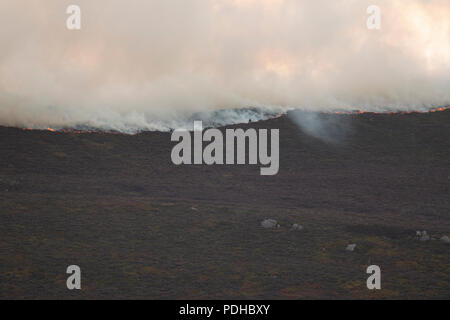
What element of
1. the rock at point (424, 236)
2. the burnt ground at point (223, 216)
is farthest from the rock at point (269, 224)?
the rock at point (424, 236)

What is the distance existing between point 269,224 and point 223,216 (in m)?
3.96

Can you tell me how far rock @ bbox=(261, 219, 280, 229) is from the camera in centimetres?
3797

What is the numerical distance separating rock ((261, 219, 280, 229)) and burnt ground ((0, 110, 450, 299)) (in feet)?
1.83

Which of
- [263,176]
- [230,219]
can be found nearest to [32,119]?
[263,176]

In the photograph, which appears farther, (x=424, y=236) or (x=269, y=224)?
(x=269, y=224)

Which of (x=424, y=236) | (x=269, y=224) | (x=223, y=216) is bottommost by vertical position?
(x=424, y=236)

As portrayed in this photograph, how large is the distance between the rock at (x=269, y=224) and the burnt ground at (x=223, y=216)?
0.56 metres

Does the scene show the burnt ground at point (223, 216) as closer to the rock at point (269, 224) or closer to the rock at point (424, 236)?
the rock at point (424, 236)

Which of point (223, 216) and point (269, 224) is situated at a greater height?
point (223, 216)

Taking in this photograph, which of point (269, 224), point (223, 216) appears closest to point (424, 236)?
point (269, 224)

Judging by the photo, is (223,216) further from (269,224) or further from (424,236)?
(424,236)

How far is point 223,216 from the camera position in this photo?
133ft

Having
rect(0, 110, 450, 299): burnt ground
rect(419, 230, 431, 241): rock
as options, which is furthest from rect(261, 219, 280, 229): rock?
rect(419, 230, 431, 241): rock
